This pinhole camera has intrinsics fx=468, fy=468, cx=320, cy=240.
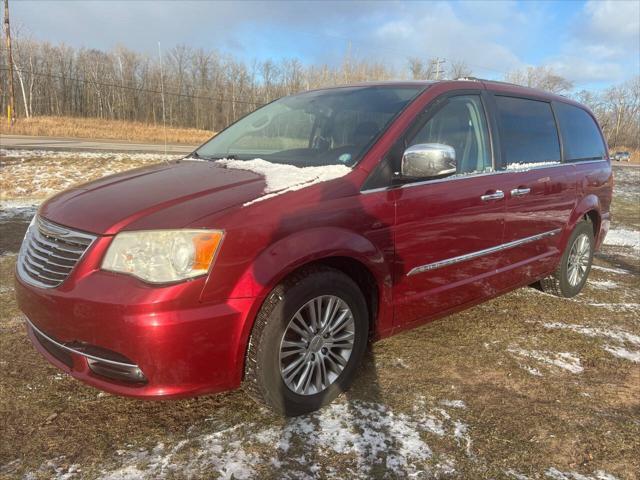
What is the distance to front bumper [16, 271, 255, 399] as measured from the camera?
81.6 inches

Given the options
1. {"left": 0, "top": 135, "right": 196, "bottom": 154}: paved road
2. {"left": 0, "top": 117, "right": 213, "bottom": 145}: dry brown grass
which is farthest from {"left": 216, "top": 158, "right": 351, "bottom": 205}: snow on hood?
{"left": 0, "top": 117, "right": 213, "bottom": 145}: dry brown grass

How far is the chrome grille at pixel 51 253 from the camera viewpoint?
2270mm

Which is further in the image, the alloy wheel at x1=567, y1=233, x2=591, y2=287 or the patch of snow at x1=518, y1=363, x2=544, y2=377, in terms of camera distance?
the alloy wheel at x1=567, y1=233, x2=591, y2=287

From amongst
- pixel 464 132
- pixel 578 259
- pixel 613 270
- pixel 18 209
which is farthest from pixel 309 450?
pixel 18 209

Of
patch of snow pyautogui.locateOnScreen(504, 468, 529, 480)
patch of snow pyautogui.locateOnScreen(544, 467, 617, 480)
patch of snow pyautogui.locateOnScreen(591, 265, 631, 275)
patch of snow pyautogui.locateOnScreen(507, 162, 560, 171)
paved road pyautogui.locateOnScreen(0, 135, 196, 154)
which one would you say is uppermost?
paved road pyautogui.locateOnScreen(0, 135, 196, 154)

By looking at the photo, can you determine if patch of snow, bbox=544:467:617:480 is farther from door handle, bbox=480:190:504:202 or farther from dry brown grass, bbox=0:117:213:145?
dry brown grass, bbox=0:117:213:145

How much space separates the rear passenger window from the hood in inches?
127

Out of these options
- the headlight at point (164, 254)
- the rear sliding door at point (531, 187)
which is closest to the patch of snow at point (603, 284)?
the rear sliding door at point (531, 187)

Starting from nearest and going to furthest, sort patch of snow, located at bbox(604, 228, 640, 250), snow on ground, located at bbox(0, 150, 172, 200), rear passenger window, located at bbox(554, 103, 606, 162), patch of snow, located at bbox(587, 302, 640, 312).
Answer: rear passenger window, located at bbox(554, 103, 606, 162) < patch of snow, located at bbox(587, 302, 640, 312) < patch of snow, located at bbox(604, 228, 640, 250) < snow on ground, located at bbox(0, 150, 172, 200)

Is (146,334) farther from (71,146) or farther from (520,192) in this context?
(71,146)

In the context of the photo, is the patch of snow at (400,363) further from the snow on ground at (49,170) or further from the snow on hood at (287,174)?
the snow on ground at (49,170)

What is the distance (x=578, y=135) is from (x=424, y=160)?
8.98ft

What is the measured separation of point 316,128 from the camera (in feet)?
10.9

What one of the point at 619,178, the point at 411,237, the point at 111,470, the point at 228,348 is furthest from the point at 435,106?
the point at 619,178
